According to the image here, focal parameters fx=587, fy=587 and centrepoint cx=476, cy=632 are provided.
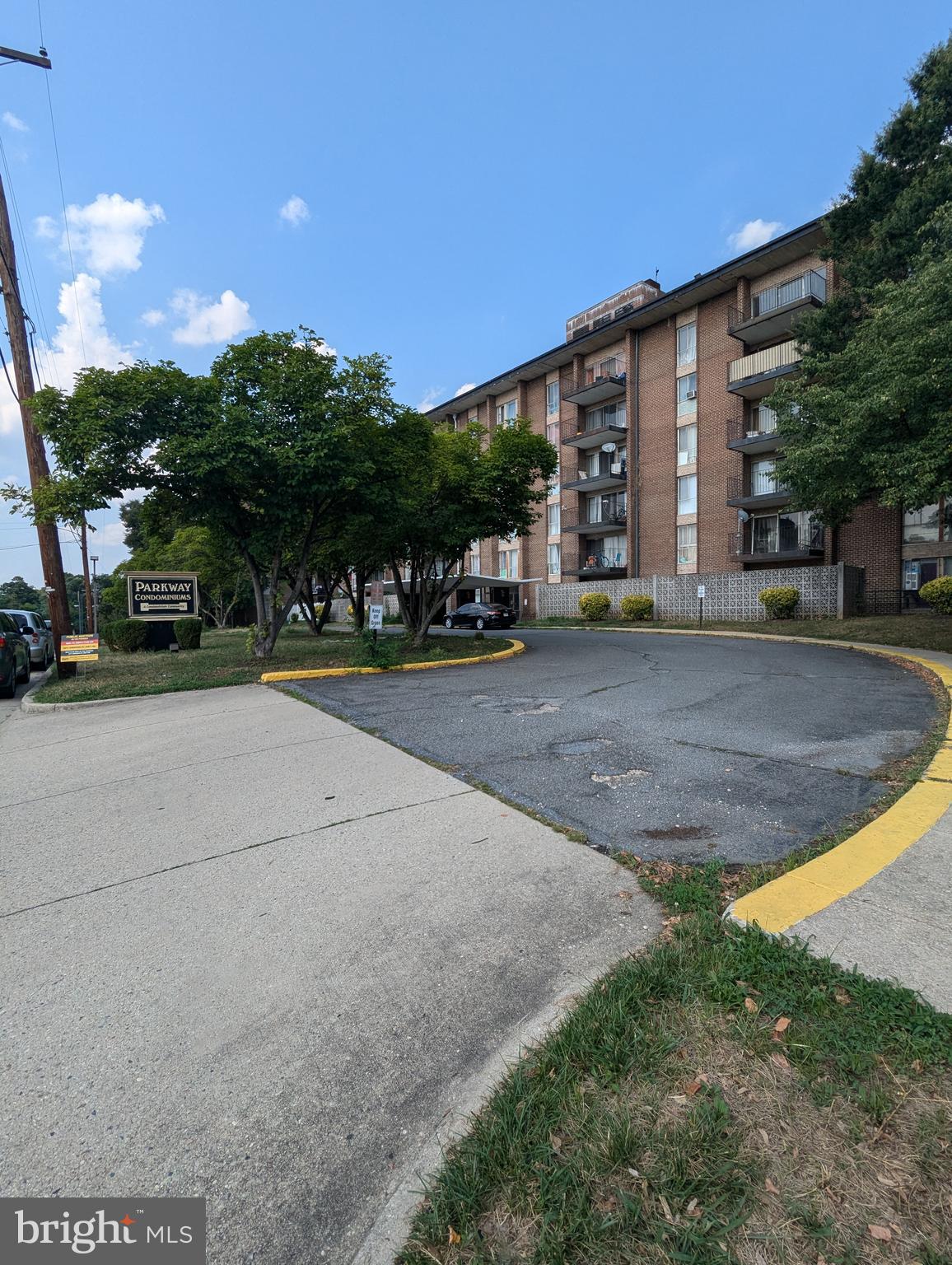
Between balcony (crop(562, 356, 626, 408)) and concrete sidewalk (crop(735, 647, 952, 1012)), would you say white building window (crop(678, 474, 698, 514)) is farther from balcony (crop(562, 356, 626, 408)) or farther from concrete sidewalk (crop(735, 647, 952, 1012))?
concrete sidewalk (crop(735, 647, 952, 1012))

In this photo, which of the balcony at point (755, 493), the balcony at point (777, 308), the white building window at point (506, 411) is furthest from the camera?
the white building window at point (506, 411)

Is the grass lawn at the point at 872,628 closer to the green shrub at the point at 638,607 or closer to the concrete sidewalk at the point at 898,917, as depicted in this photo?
the green shrub at the point at 638,607

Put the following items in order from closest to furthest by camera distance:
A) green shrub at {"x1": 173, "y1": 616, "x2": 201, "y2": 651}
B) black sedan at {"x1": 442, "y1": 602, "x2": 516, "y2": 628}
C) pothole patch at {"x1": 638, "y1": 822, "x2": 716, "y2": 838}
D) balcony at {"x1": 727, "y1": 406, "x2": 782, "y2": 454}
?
pothole patch at {"x1": 638, "y1": 822, "x2": 716, "y2": 838} < green shrub at {"x1": 173, "y1": 616, "x2": 201, "y2": 651} < balcony at {"x1": 727, "y1": 406, "x2": 782, "y2": 454} < black sedan at {"x1": 442, "y1": 602, "x2": 516, "y2": 628}

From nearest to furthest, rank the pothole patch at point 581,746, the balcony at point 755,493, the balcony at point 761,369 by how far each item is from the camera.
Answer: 1. the pothole patch at point 581,746
2. the balcony at point 761,369
3. the balcony at point 755,493

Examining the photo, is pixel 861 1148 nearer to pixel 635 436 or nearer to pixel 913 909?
pixel 913 909

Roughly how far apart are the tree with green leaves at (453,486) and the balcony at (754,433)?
40.9 feet

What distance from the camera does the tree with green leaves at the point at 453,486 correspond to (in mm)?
13984

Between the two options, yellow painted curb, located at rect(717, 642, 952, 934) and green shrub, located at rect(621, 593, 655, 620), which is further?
green shrub, located at rect(621, 593, 655, 620)

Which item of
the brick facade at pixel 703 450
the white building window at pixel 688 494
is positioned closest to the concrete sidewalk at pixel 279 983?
the brick facade at pixel 703 450

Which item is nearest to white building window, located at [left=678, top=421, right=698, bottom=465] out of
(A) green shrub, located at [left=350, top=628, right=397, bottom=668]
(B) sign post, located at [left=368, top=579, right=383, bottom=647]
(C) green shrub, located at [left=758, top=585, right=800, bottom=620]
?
(C) green shrub, located at [left=758, top=585, right=800, bottom=620]

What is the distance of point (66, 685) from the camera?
11367 mm

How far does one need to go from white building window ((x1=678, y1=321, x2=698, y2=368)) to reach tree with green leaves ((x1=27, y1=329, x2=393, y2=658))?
20.5 m

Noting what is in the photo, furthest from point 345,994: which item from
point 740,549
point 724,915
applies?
point 740,549

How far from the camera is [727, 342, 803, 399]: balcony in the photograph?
23094 millimetres
